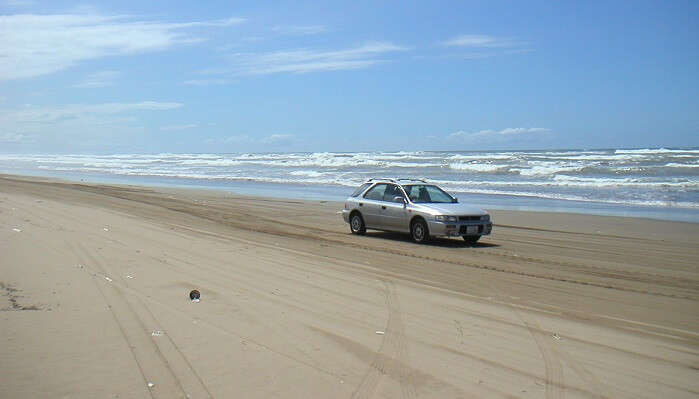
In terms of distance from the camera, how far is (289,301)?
8.12m

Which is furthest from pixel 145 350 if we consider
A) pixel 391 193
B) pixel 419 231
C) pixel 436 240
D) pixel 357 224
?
pixel 357 224

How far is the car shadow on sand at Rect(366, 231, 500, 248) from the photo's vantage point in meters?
15.2

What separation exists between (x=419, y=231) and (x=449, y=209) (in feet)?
2.74

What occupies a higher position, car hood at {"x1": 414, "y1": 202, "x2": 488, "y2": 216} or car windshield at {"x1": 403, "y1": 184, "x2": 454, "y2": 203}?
car windshield at {"x1": 403, "y1": 184, "x2": 454, "y2": 203}

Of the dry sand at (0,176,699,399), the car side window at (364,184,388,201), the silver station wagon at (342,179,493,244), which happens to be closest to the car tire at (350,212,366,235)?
the silver station wagon at (342,179,493,244)

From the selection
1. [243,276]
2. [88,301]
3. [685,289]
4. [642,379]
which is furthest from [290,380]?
[685,289]

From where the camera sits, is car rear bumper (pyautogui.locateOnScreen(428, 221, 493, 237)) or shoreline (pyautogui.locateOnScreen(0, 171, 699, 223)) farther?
shoreline (pyautogui.locateOnScreen(0, 171, 699, 223))

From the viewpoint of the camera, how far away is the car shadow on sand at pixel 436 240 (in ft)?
49.9

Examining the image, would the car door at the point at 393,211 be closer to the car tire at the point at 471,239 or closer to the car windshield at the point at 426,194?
the car windshield at the point at 426,194

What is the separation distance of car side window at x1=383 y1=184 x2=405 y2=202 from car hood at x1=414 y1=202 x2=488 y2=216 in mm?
841

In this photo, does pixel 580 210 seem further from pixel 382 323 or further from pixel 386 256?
pixel 382 323

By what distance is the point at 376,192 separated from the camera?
55.7 feet

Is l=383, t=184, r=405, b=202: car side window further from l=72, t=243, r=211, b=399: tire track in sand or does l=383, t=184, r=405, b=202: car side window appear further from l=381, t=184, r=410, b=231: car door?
l=72, t=243, r=211, b=399: tire track in sand

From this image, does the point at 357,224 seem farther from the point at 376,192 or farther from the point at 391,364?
the point at 391,364
